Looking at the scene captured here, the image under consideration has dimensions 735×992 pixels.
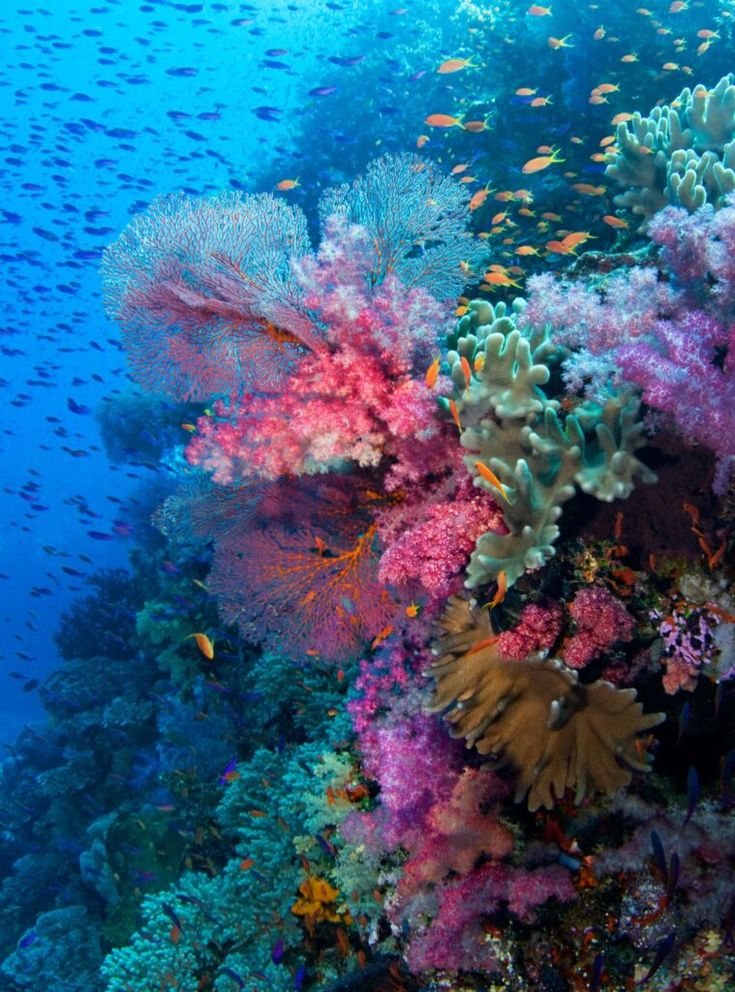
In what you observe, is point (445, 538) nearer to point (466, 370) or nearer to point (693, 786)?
point (466, 370)

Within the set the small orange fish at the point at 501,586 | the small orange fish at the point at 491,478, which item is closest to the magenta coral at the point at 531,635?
the small orange fish at the point at 501,586

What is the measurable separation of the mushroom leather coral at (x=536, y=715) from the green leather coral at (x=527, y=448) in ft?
1.38

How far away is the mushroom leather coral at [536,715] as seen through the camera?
8.36 feet

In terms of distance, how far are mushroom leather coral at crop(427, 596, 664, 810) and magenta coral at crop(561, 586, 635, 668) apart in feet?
0.37

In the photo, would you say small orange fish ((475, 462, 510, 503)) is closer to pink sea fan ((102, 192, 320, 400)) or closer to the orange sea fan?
the orange sea fan

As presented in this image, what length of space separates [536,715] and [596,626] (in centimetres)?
52

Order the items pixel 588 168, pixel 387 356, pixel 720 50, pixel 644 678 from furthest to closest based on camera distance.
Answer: pixel 720 50 → pixel 588 168 → pixel 387 356 → pixel 644 678

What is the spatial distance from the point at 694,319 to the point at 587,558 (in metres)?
1.27

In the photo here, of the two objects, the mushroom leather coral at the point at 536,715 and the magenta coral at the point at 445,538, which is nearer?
the mushroom leather coral at the point at 536,715

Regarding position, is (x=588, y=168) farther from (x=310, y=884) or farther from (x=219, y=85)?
(x=219, y=85)

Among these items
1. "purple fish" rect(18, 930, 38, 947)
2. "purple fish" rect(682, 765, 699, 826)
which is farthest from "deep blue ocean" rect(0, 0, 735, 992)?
"purple fish" rect(18, 930, 38, 947)

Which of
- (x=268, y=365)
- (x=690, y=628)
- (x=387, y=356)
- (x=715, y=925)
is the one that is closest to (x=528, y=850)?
(x=715, y=925)

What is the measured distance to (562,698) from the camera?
8.52 feet

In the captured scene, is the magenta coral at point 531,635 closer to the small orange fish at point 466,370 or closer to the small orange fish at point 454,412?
the small orange fish at point 454,412
